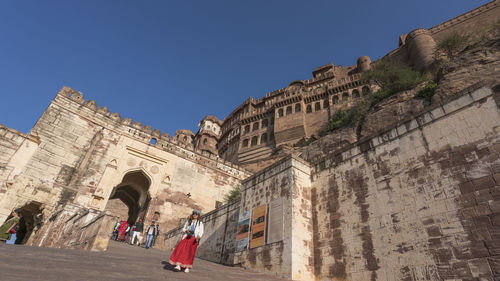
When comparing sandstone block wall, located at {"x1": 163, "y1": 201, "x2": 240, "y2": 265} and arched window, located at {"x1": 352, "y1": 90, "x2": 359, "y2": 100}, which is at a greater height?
arched window, located at {"x1": 352, "y1": 90, "x2": 359, "y2": 100}

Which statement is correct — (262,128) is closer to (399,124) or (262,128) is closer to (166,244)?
(166,244)

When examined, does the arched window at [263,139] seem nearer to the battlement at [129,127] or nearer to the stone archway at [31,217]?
the battlement at [129,127]

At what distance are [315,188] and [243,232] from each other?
3.11 metres

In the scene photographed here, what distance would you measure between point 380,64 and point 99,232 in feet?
118

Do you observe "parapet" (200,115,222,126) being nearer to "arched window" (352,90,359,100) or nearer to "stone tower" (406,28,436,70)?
"arched window" (352,90,359,100)

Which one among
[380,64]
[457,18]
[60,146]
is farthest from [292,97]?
[60,146]

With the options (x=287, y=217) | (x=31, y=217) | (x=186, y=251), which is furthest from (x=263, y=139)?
(x=186, y=251)

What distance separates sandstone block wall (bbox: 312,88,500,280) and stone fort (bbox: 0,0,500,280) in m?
0.03

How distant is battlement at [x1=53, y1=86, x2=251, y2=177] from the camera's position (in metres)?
18.5

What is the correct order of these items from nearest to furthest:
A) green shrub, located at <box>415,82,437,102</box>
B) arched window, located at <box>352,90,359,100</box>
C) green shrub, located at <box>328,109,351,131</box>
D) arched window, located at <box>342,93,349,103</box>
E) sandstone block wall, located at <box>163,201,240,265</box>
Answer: sandstone block wall, located at <box>163,201,240,265</box>
green shrub, located at <box>415,82,437,102</box>
green shrub, located at <box>328,109,351,131</box>
arched window, located at <box>352,90,359,100</box>
arched window, located at <box>342,93,349,103</box>

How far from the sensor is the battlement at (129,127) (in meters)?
18.5

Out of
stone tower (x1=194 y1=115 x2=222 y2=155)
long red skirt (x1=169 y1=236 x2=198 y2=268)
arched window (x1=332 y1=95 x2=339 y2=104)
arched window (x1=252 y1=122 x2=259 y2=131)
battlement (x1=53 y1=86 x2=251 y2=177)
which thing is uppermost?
stone tower (x1=194 y1=115 x2=222 y2=155)

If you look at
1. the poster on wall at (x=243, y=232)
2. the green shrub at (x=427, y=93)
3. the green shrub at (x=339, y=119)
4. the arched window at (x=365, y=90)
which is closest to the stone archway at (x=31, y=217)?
the poster on wall at (x=243, y=232)

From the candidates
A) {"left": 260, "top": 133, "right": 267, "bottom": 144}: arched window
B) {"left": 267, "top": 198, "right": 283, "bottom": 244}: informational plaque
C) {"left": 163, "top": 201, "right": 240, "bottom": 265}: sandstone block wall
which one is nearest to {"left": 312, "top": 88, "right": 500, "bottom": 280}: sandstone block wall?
{"left": 267, "top": 198, "right": 283, "bottom": 244}: informational plaque
